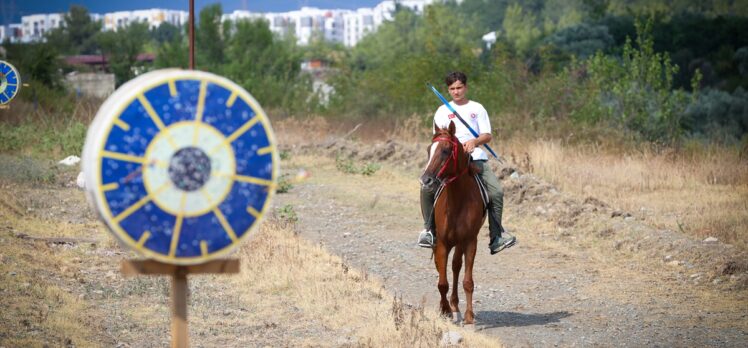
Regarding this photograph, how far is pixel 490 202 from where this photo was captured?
10352mm

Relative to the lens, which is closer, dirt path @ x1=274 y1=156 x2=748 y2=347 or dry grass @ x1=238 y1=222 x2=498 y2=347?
dry grass @ x1=238 y1=222 x2=498 y2=347

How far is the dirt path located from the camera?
10133 mm

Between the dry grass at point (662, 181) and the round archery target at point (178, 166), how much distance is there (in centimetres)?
1086

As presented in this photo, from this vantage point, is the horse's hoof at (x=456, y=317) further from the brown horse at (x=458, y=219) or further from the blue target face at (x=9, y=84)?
the blue target face at (x=9, y=84)

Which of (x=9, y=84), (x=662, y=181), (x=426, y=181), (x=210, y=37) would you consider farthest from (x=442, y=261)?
(x=210, y=37)

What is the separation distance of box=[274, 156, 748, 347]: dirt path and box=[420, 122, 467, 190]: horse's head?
1.52 m

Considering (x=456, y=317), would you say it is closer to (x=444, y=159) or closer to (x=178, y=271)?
(x=444, y=159)

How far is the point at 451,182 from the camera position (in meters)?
9.66

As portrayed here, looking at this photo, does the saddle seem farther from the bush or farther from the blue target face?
the bush

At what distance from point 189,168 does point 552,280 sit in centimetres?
832

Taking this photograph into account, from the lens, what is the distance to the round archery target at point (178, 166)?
503 centimetres

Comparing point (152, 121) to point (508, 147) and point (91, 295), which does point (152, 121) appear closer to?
point (91, 295)

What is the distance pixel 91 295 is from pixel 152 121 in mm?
6113

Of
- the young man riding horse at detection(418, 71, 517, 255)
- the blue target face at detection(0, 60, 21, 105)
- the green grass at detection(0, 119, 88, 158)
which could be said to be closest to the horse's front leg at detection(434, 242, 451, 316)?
the young man riding horse at detection(418, 71, 517, 255)
